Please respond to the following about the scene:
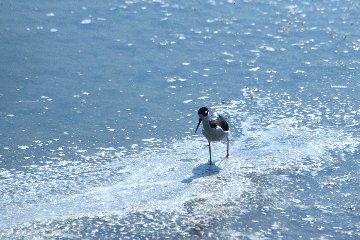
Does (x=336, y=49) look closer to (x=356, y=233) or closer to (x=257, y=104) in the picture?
(x=257, y=104)

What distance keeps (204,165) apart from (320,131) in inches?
77.3

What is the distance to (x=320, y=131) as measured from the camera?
1122 cm

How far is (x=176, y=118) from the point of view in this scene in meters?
11.6

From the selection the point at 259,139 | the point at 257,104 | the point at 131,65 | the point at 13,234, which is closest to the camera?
the point at 13,234

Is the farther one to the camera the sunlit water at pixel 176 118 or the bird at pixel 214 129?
the bird at pixel 214 129

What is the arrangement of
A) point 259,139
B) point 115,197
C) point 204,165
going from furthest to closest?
point 259,139 → point 204,165 → point 115,197

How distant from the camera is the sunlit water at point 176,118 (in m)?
8.97

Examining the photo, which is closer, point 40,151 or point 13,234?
point 13,234

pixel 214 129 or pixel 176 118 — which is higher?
pixel 214 129

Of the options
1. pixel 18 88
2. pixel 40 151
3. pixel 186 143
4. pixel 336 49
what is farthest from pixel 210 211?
pixel 336 49

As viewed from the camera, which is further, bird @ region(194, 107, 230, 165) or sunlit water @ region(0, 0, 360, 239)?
bird @ region(194, 107, 230, 165)

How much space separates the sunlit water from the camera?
8.97 m

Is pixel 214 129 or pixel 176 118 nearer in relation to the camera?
pixel 214 129

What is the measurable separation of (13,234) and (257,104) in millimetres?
4854
